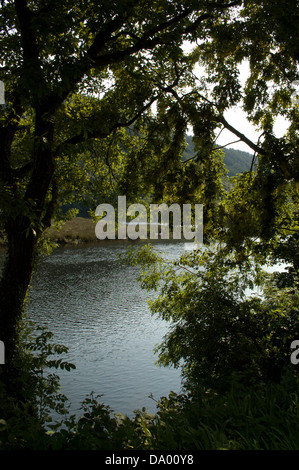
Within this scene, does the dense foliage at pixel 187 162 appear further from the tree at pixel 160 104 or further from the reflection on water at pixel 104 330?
the reflection on water at pixel 104 330

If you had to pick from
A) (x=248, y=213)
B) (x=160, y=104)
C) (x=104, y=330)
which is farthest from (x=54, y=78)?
(x=104, y=330)

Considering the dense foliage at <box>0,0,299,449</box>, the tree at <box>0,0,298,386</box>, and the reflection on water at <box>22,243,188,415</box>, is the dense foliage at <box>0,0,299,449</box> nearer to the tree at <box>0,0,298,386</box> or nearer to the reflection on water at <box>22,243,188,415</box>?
the tree at <box>0,0,298,386</box>

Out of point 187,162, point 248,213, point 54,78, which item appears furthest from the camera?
point 187,162

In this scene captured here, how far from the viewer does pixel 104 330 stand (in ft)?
59.0

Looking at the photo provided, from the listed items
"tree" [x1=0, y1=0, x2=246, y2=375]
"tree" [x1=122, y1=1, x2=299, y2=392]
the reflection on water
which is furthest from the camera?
the reflection on water

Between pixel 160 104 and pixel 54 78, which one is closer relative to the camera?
pixel 54 78

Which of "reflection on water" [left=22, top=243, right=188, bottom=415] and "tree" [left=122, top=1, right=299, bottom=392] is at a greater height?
"tree" [left=122, top=1, right=299, bottom=392]

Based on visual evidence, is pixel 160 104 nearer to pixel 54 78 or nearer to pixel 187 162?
pixel 187 162

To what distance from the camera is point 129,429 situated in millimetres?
3793

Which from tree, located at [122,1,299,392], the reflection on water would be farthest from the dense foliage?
the reflection on water

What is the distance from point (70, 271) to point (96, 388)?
19.2m

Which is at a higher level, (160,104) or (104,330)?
(160,104)

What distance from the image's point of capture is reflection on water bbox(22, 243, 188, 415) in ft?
40.3
